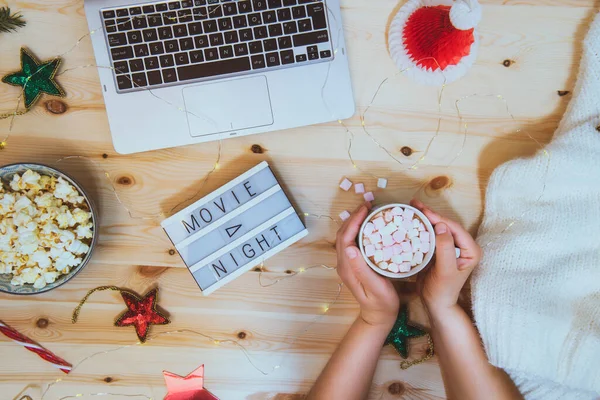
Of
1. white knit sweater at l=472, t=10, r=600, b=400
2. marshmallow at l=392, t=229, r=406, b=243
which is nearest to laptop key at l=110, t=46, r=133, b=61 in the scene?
marshmallow at l=392, t=229, r=406, b=243

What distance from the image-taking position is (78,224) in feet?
2.61

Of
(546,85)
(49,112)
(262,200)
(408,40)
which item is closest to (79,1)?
(49,112)

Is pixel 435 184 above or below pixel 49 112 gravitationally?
below

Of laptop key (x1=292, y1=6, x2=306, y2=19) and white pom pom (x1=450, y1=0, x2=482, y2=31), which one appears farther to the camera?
laptop key (x1=292, y1=6, x2=306, y2=19)

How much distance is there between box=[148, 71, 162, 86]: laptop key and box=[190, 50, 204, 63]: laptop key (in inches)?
2.4

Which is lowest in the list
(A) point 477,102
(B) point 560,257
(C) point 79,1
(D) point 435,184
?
(B) point 560,257

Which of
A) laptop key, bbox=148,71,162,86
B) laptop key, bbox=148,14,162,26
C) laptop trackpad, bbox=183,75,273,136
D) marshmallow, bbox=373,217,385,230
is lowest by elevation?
marshmallow, bbox=373,217,385,230

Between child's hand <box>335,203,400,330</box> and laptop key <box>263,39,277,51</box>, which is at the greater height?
laptop key <box>263,39,277,51</box>

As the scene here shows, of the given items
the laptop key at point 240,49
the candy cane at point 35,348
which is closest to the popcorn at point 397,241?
the laptop key at point 240,49

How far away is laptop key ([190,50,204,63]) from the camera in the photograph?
2.56 ft

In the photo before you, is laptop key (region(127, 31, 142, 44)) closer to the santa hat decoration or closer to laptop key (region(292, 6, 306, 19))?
laptop key (region(292, 6, 306, 19))

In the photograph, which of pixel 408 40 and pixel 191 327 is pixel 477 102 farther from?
pixel 191 327

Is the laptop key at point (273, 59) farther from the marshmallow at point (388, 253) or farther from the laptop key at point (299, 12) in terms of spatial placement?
the marshmallow at point (388, 253)

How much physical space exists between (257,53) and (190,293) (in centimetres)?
44
